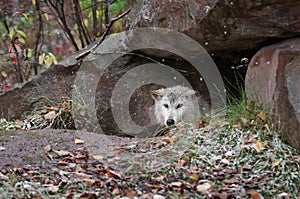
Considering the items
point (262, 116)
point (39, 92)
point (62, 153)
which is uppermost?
point (39, 92)

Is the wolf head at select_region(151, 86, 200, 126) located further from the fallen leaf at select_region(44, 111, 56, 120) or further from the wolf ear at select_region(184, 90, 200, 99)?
the fallen leaf at select_region(44, 111, 56, 120)

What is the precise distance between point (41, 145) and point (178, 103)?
7.16 feet

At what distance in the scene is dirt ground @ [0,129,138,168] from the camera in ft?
14.8

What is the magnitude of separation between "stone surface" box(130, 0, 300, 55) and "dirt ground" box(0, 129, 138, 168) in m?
1.44

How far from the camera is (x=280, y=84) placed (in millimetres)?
4883

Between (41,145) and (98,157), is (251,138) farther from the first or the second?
(41,145)

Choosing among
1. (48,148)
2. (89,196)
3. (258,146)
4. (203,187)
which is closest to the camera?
(89,196)

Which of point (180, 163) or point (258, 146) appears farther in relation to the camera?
point (258, 146)

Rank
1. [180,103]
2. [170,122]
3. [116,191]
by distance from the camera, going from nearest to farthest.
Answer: [116,191] → [170,122] → [180,103]

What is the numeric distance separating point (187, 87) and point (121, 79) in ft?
3.05

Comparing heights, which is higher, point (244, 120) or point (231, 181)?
point (244, 120)

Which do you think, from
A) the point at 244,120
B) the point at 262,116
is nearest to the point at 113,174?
the point at 244,120

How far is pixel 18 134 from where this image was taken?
5309 mm

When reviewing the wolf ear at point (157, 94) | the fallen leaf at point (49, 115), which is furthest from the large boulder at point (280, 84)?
the fallen leaf at point (49, 115)
